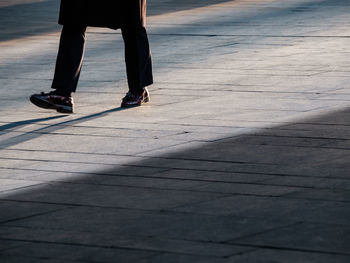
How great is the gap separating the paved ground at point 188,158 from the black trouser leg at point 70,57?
0.19 meters

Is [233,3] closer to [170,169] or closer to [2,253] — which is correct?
[170,169]

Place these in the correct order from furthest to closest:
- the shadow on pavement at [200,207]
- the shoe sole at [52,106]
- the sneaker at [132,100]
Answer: the sneaker at [132,100]
the shoe sole at [52,106]
the shadow on pavement at [200,207]

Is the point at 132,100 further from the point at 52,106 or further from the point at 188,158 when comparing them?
the point at 188,158

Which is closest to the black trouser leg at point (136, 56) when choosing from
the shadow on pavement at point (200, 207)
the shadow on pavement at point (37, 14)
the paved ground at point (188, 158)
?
the paved ground at point (188, 158)

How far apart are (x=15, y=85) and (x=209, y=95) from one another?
1.36 metres

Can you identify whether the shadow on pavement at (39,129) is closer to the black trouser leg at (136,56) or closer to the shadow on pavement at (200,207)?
the black trouser leg at (136,56)

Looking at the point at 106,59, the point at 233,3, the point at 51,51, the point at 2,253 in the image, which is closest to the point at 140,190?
the point at 2,253

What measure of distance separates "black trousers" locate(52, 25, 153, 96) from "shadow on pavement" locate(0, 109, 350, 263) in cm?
128

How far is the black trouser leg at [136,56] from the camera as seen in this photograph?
5805 mm

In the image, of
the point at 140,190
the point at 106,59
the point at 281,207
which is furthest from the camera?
the point at 106,59

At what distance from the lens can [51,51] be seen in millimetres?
8305

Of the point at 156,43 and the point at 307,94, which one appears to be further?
the point at 156,43

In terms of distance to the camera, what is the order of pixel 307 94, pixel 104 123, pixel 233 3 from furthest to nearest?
pixel 233 3
pixel 307 94
pixel 104 123

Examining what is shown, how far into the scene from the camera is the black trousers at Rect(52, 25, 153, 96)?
570cm
